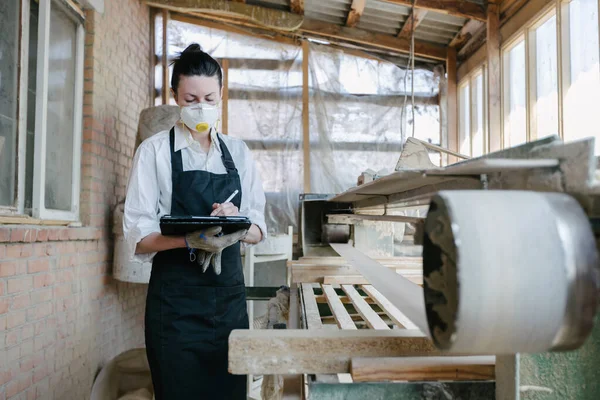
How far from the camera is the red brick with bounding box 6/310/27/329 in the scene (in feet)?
7.59

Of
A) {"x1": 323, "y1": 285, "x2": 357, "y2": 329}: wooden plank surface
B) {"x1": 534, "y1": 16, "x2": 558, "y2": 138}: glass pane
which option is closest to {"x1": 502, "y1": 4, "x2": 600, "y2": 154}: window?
{"x1": 534, "y1": 16, "x2": 558, "y2": 138}: glass pane

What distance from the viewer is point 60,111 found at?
3.03m

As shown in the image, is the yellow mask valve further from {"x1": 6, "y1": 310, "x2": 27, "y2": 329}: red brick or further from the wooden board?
{"x1": 6, "y1": 310, "x2": 27, "y2": 329}: red brick

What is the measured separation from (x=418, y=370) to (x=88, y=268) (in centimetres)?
295

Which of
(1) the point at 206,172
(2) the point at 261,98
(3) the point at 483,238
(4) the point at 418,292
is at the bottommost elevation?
(4) the point at 418,292

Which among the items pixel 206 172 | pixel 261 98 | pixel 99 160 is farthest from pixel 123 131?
pixel 206 172

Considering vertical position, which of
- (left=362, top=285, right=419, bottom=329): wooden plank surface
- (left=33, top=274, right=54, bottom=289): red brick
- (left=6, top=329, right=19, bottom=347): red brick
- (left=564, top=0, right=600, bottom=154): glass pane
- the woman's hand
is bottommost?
(left=6, top=329, right=19, bottom=347): red brick

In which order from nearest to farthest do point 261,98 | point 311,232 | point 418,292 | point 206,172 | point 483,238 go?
point 483,238
point 418,292
point 206,172
point 311,232
point 261,98

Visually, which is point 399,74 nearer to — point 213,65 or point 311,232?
point 311,232

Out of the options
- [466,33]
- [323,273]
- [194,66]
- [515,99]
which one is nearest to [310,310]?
[323,273]

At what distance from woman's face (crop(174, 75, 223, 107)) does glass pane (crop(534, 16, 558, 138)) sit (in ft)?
9.71

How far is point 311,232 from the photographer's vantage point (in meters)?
3.06

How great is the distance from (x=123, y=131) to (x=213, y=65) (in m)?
2.47

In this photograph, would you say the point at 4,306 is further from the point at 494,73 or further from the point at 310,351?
the point at 494,73
